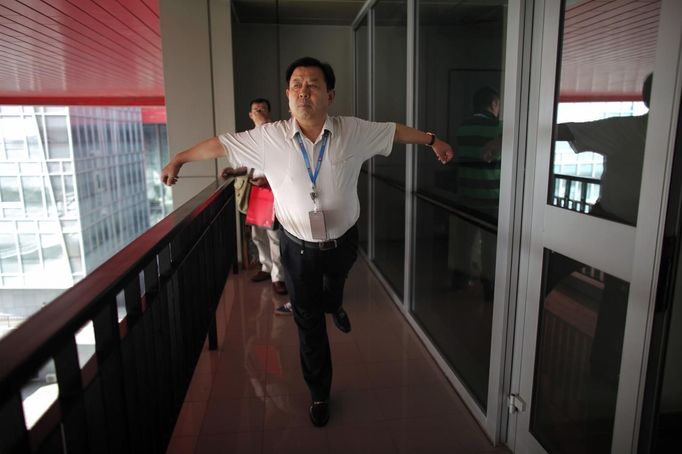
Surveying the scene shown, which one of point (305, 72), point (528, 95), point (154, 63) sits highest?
point (154, 63)

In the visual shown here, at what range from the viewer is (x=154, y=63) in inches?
312

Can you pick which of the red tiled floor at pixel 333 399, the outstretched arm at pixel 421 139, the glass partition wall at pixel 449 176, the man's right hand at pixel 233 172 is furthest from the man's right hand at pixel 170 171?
the man's right hand at pixel 233 172

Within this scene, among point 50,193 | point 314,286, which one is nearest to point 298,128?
point 314,286

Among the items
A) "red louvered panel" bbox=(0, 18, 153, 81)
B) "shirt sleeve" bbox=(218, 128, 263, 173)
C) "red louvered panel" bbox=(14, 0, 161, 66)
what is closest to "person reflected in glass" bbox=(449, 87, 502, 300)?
"shirt sleeve" bbox=(218, 128, 263, 173)

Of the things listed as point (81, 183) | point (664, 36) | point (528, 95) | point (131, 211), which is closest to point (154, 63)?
point (528, 95)

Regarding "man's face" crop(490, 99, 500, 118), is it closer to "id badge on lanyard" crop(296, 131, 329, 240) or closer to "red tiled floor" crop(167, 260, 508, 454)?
"id badge on lanyard" crop(296, 131, 329, 240)

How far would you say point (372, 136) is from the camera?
2.14 metres

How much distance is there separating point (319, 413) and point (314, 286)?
66cm

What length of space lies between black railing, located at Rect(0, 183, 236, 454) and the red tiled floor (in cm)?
44

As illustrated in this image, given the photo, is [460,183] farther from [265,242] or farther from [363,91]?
[363,91]

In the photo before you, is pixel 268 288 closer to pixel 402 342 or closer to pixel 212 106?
pixel 402 342

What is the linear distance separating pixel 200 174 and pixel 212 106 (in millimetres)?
735

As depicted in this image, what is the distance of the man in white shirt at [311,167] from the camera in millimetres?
2043

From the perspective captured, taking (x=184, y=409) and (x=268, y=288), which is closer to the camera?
(x=184, y=409)
